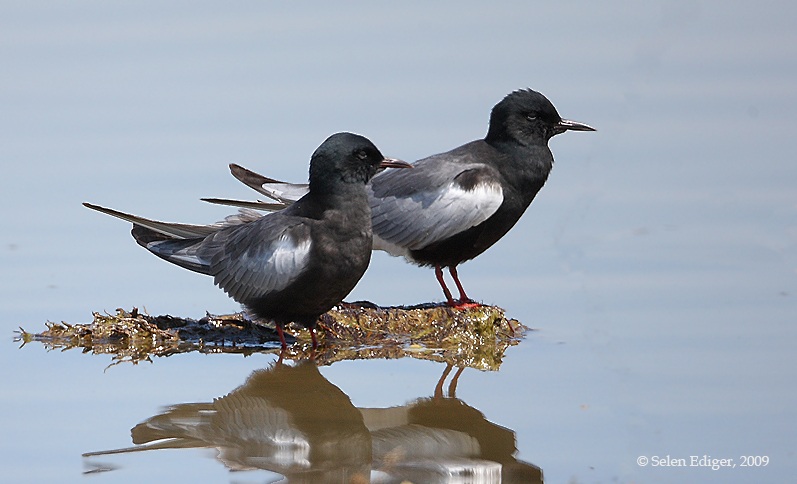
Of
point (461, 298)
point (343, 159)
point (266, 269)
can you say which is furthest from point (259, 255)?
point (461, 298)

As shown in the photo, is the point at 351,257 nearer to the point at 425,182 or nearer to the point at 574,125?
the point at 425,182

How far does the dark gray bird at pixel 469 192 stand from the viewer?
7.95 metres

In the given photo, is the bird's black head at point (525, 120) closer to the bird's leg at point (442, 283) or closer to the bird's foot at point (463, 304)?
the bird's leg at point (442, 283)

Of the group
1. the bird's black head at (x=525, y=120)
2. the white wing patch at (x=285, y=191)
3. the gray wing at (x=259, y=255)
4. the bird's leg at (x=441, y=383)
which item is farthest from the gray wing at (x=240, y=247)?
the bird's black head at (x=525, y=120)

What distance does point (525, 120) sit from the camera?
821 centimetres

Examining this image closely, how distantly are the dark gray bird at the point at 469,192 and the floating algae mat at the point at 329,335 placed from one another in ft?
1.12

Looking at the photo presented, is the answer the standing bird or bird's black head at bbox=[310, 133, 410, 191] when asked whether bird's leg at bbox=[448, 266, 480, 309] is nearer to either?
the standing bird

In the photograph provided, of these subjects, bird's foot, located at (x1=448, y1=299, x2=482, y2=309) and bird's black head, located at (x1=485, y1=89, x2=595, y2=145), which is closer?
bird's foot, located at (x1=448, y1=299, x2=482, y2=309)

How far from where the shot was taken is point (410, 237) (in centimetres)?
812

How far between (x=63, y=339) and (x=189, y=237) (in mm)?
970

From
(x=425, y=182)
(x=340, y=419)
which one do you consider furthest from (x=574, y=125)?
(x=340, y=419)

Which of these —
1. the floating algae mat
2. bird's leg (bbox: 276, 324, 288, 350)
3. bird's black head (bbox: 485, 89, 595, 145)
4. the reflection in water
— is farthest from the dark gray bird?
the reflection in water

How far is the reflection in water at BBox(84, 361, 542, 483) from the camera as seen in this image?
5566mm

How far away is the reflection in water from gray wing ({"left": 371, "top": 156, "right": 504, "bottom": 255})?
52.8 inches
